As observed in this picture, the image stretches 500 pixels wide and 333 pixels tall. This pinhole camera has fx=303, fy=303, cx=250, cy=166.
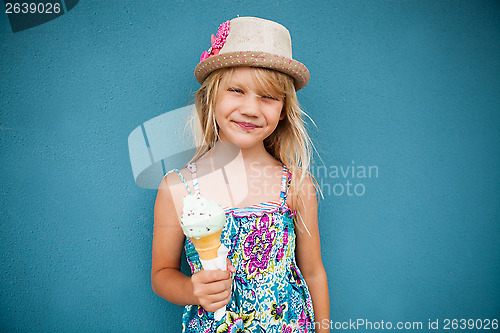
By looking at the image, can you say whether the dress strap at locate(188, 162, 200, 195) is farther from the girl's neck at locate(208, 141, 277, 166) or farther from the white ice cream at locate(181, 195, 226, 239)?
the white ice cream at locate(181, 195, 226, 239)

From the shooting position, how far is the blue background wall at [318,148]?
148 centimetres

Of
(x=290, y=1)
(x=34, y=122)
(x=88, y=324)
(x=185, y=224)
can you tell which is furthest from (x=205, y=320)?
(x=290, y=1)

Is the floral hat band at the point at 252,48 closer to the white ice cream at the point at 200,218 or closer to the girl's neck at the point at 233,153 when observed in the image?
the girl's neck at the point at 233,153

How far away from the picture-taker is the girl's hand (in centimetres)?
105

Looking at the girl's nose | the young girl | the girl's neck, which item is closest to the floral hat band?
the young girl

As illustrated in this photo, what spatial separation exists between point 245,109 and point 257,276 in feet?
2.35

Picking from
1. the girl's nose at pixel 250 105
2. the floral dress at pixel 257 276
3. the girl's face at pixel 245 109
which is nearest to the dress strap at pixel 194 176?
the floral dress at pixel 257 276

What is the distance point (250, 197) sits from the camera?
1.38 meters

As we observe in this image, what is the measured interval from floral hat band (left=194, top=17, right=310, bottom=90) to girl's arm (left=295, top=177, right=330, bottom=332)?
1.90ft

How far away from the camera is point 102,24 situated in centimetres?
150

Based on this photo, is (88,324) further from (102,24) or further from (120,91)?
(102,24)

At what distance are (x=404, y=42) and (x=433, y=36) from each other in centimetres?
19

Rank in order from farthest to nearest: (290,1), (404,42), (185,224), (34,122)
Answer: (404,42) < (290,1) < (34,122) < (185,224)

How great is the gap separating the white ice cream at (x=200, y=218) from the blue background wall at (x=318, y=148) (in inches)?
25.6
